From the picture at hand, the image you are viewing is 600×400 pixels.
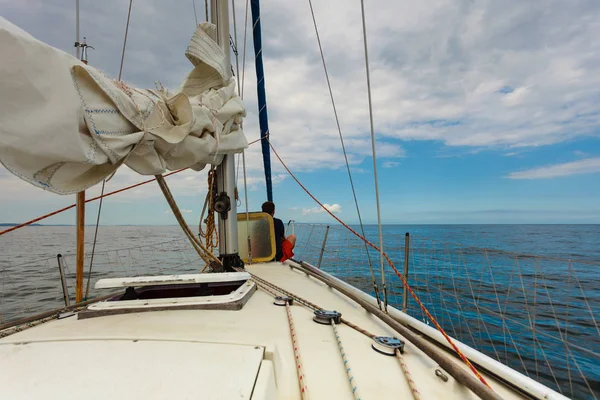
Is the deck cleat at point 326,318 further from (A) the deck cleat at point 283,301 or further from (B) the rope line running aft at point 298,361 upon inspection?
(A) the deck cleat at point 283,301

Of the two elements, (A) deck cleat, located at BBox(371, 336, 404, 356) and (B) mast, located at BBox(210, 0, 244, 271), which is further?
(B) mast, located at BBox(210, 0, 244, 271)

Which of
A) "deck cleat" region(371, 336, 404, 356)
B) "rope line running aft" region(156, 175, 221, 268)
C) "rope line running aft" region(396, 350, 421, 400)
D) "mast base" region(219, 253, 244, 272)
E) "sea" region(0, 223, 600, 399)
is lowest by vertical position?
"sea" region(0, 223, 600, 399)

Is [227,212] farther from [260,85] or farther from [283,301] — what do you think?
[260,85]

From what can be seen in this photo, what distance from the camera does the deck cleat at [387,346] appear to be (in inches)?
51.7

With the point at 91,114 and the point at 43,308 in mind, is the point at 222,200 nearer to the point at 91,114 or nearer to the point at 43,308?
the point at 91,114

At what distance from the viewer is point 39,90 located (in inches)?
42.3

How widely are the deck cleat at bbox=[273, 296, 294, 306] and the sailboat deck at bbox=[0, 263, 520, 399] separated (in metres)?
0.23

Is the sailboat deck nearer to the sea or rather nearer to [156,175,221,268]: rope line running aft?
the sea

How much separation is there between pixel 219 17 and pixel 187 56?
1.03 m

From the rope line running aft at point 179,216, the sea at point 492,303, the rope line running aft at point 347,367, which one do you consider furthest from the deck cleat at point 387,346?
the rope line running aft at point 179,216

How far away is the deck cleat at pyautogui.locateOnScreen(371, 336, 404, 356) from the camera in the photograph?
131cm

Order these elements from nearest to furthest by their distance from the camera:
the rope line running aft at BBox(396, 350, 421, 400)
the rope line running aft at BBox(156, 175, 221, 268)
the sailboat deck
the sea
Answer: the sailboat deck < the rope line running aft at BBox(396, 350, 421, 400) < the rope line running aft at BBox(156, 175, 221, 268) < the sea

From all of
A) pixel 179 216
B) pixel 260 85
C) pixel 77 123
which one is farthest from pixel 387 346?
pixel 260 85

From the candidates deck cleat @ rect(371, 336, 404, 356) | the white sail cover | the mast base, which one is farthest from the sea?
the white sail cover
